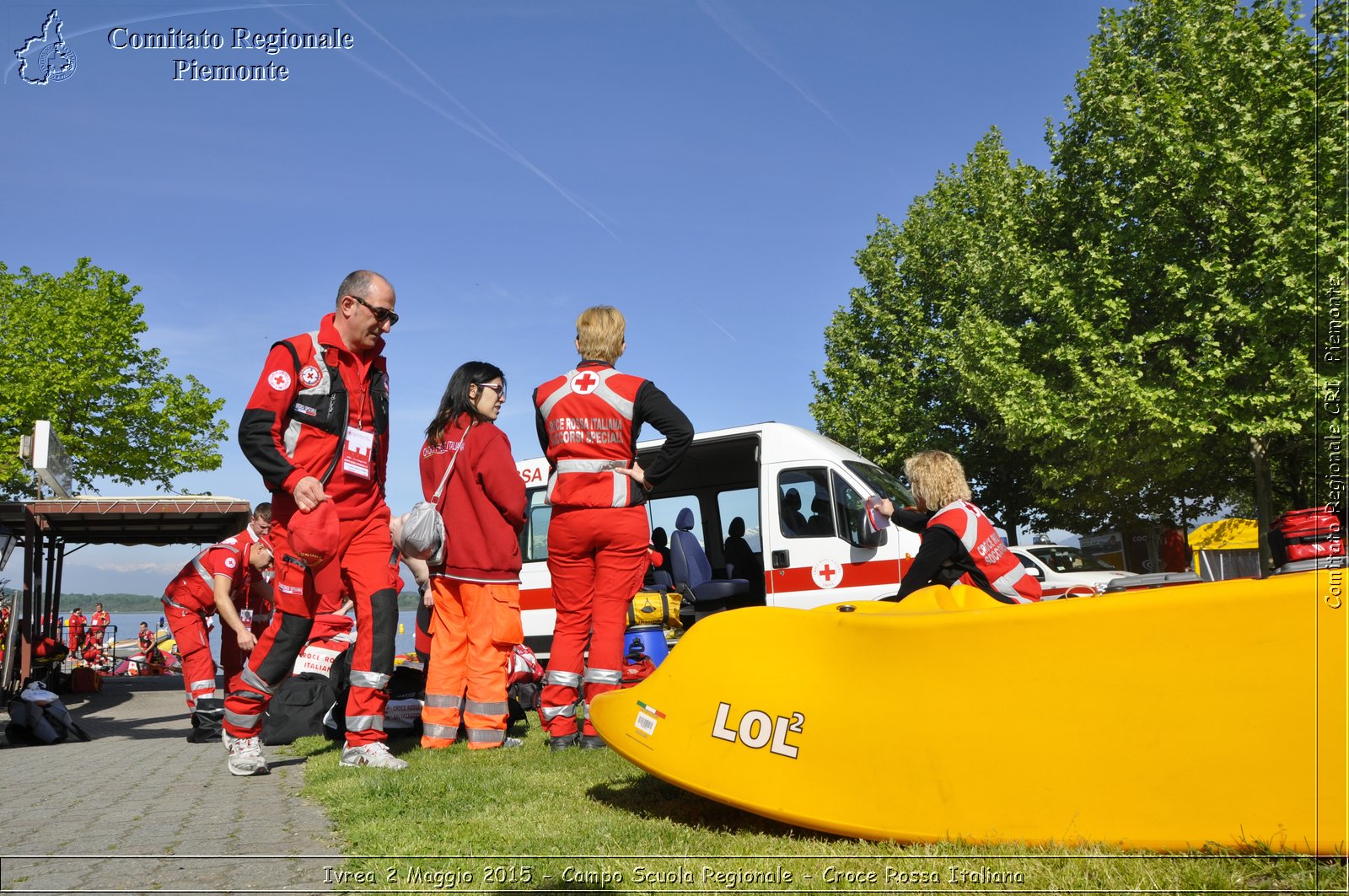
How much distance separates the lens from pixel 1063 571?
17734mm

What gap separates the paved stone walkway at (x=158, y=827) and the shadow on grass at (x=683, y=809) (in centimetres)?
104

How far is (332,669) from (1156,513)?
24902 mm

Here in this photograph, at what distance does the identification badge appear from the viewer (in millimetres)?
4758

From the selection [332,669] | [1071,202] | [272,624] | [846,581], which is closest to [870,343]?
[1071,202]

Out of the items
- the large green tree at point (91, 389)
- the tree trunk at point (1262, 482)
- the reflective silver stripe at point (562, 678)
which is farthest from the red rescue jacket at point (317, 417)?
the large green tree at point (91, 389)

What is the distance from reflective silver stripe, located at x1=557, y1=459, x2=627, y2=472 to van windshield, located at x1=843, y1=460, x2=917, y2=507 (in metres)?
5.17

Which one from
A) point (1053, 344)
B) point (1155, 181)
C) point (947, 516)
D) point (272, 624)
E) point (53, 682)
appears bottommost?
point (53, 682)

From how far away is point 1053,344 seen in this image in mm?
20797

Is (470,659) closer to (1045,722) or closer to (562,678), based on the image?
(562,678)

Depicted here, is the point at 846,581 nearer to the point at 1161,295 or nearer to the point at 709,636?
the point at 709,636

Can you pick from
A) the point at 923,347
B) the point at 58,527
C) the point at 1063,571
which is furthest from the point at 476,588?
the point at 923,347

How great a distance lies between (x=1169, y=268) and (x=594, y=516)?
16.5 m

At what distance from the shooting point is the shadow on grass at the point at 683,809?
3.12 meters

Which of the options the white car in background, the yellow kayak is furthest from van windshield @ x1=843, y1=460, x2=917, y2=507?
the yellow kayak
